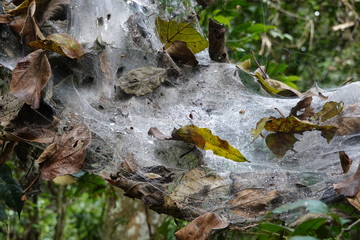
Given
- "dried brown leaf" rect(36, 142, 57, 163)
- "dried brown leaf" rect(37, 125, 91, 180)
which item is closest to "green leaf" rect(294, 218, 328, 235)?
"dried brown leaf" rect(37, 125, 91, 180)

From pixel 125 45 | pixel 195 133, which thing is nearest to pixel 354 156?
pixel 195 133

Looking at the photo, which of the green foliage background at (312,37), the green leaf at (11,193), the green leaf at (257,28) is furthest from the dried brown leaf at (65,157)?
the green foliage background at (312,37)

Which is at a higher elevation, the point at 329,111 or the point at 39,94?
the point at 39,94

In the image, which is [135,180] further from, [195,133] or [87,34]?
[87,34]

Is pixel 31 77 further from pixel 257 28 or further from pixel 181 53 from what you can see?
pixel 257 28

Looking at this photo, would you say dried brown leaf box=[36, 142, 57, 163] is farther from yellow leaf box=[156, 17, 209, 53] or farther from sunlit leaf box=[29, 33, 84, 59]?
yellow leaf box=[156, 17, 209, 53]

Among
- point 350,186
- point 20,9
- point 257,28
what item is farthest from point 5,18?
point 257,28

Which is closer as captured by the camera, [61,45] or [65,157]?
[65,157]

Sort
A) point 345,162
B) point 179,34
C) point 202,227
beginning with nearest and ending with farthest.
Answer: point 202,227 → point 345,162 → point 179,34
